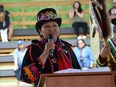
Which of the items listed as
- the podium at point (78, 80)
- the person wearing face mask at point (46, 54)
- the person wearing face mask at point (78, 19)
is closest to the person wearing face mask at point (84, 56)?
the person wearing face mask at point (78, 19)

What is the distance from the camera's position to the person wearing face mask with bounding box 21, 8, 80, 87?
6.64ft

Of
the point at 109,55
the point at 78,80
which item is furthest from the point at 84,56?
the point at 78,80

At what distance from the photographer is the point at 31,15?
9.16 m

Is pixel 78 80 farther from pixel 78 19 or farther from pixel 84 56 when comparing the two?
pixel 78 19

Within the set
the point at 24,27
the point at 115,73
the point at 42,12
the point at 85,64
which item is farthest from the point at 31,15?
the point at 115,73

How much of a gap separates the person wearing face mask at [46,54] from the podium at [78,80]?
486 millimetres

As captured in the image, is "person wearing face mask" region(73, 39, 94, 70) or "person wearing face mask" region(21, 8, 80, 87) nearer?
"person wearing face mask" region(21, 8, 80, 87)

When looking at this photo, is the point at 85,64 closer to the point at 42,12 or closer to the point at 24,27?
the point at 24,27

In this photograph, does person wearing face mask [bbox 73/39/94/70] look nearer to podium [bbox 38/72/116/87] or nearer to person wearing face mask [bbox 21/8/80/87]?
person wearing face mask [bbox 21/8/80/87]

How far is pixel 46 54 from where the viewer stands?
1998 mm

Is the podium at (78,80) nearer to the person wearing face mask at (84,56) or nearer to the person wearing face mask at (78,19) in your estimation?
the person wearing face mask at (84,56)

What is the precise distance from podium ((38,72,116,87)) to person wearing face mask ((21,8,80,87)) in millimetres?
486

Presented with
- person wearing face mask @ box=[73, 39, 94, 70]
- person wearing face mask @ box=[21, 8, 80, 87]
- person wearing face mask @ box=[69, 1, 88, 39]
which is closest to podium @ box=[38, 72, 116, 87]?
person wearing face mask @ box=[21, 8, 80, 87]

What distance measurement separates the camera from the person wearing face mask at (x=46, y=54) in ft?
6.64
